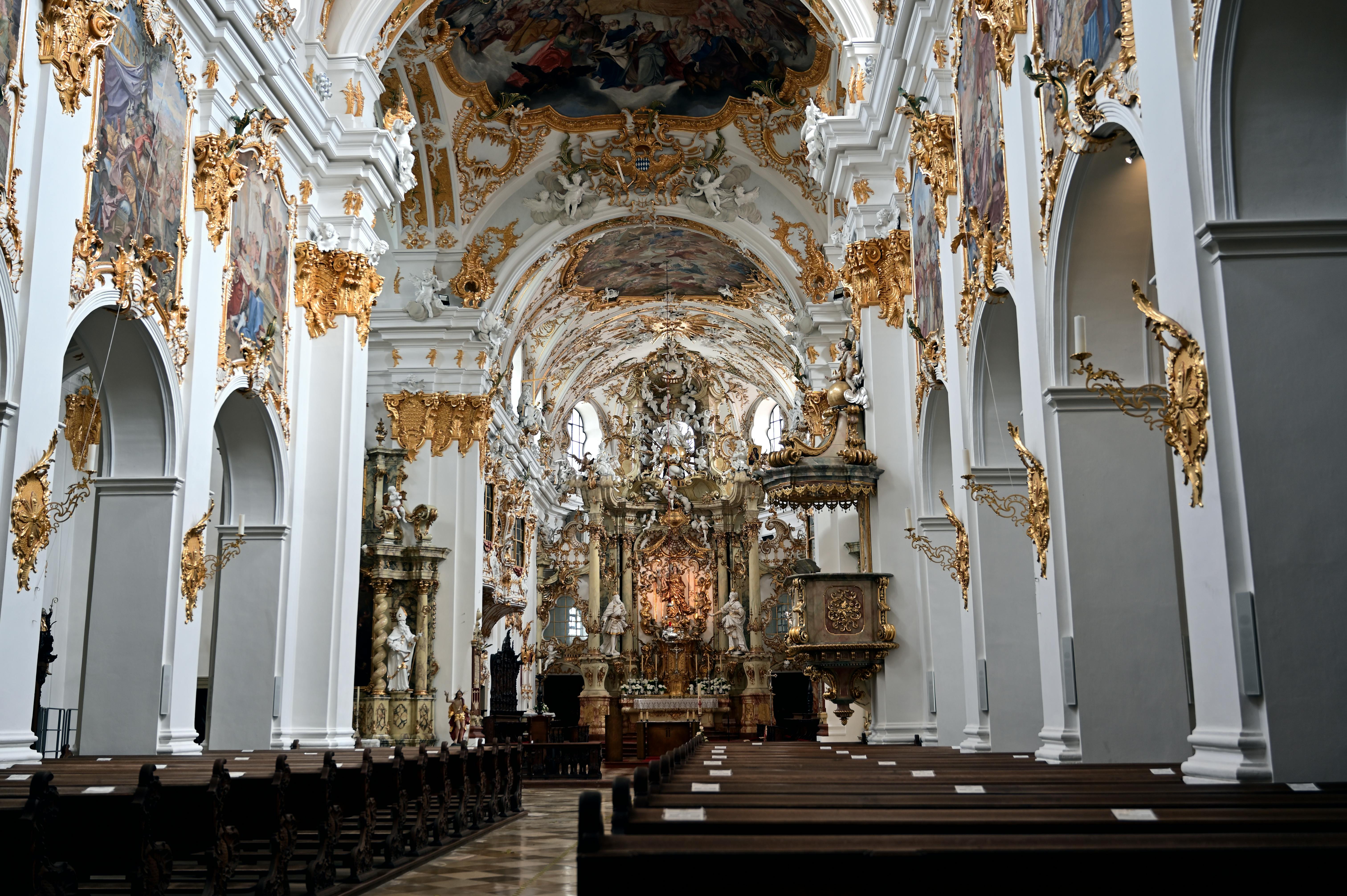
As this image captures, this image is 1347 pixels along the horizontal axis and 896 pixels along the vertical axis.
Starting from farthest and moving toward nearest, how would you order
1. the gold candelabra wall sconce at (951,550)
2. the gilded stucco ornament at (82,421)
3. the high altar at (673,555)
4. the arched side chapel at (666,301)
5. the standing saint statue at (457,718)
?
the high altar at (673,555) < the standing saint statue at (457,718) < the gold candelabra wall sconce at (951,550) < the gilded stucco ornament at (82,421) < the arched side chapel at (666,301)

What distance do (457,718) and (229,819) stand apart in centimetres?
1203

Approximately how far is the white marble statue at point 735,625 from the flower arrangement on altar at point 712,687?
2.42ft

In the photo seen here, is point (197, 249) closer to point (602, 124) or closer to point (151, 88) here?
point (151, 88)

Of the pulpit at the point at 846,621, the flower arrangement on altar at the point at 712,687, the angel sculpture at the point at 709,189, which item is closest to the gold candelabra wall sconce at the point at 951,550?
the pulpit at the point at 846,621

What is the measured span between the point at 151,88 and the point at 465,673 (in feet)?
35.9

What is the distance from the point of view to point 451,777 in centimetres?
979

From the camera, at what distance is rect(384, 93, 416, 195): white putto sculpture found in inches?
539

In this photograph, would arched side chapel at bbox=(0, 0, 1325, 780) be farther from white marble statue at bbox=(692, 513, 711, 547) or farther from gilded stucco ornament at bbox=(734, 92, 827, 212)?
white marble statue at bbox=(692, 513, 711, 547)

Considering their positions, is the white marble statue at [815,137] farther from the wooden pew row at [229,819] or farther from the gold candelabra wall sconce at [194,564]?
the wooden pew row at [229,819]

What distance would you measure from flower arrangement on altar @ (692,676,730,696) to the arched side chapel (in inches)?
142

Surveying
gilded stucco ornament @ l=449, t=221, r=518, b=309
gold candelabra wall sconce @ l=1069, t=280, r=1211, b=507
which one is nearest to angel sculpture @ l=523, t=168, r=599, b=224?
gilded stucco ornament @ l=449, t=221, r=518, b=309

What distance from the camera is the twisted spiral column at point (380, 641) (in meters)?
17.2

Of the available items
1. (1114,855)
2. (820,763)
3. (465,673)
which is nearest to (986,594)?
(820,763)

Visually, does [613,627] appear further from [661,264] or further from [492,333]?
[492,333]
